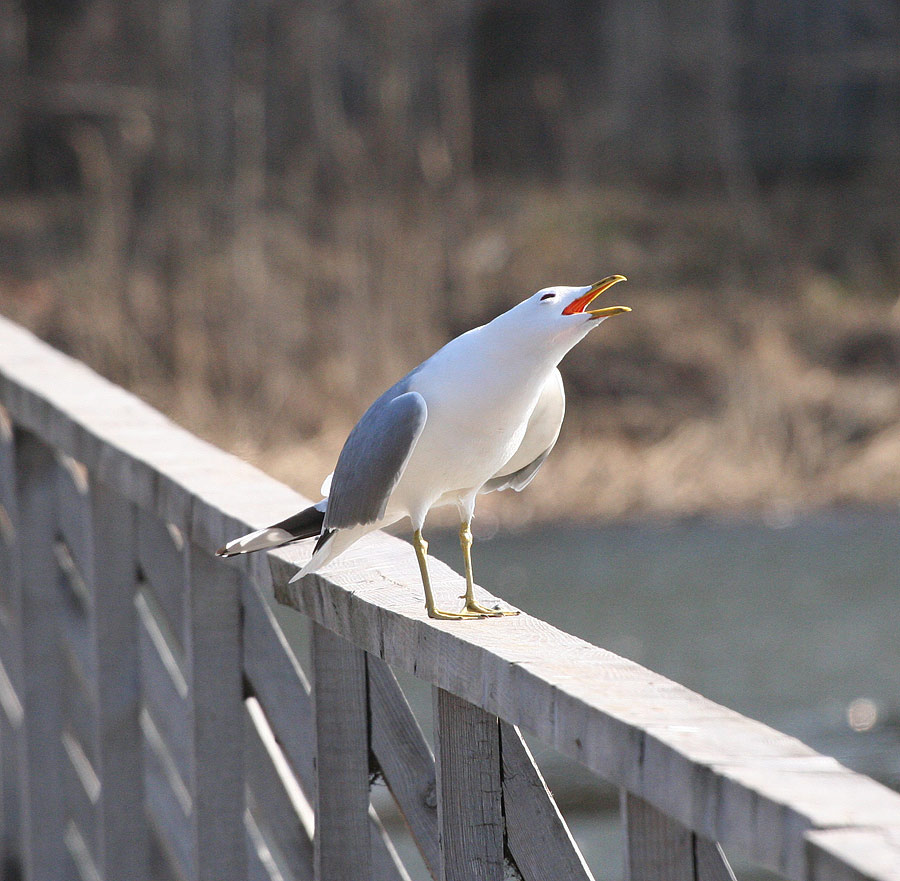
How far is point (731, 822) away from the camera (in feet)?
2.29

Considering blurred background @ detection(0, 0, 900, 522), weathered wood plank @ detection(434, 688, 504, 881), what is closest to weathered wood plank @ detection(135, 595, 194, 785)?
weathered wood plank @ detection(434, 688, 504, 881)

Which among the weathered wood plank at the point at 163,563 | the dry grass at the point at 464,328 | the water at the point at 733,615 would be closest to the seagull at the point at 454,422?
the weathered wood plank at the point at 163,563

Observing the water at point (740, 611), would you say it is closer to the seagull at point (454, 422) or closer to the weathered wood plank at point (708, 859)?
the seagull at point (454, 422)

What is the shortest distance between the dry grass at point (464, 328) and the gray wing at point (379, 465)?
12.7 ft

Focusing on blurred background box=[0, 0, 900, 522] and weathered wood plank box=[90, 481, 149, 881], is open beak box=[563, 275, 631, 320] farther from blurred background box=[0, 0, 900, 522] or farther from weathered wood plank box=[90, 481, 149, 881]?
blurred background box=[0, 0, 900, 522]

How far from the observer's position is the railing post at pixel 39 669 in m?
1.92

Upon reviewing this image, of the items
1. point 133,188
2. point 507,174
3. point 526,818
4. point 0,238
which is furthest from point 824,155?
point 526,818

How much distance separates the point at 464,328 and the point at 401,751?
4.95 m

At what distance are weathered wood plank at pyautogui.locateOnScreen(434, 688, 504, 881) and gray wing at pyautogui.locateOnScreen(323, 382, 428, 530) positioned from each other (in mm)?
185

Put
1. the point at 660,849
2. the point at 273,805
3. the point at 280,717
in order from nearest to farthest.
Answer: the point at 660,849 < the point at 280,717 < the point at 273,805

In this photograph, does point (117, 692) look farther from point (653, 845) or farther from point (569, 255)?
point (569, 255)

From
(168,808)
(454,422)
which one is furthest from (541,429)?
(168,808)

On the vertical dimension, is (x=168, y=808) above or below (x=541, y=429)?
below

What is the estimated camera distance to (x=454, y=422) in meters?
1.12
